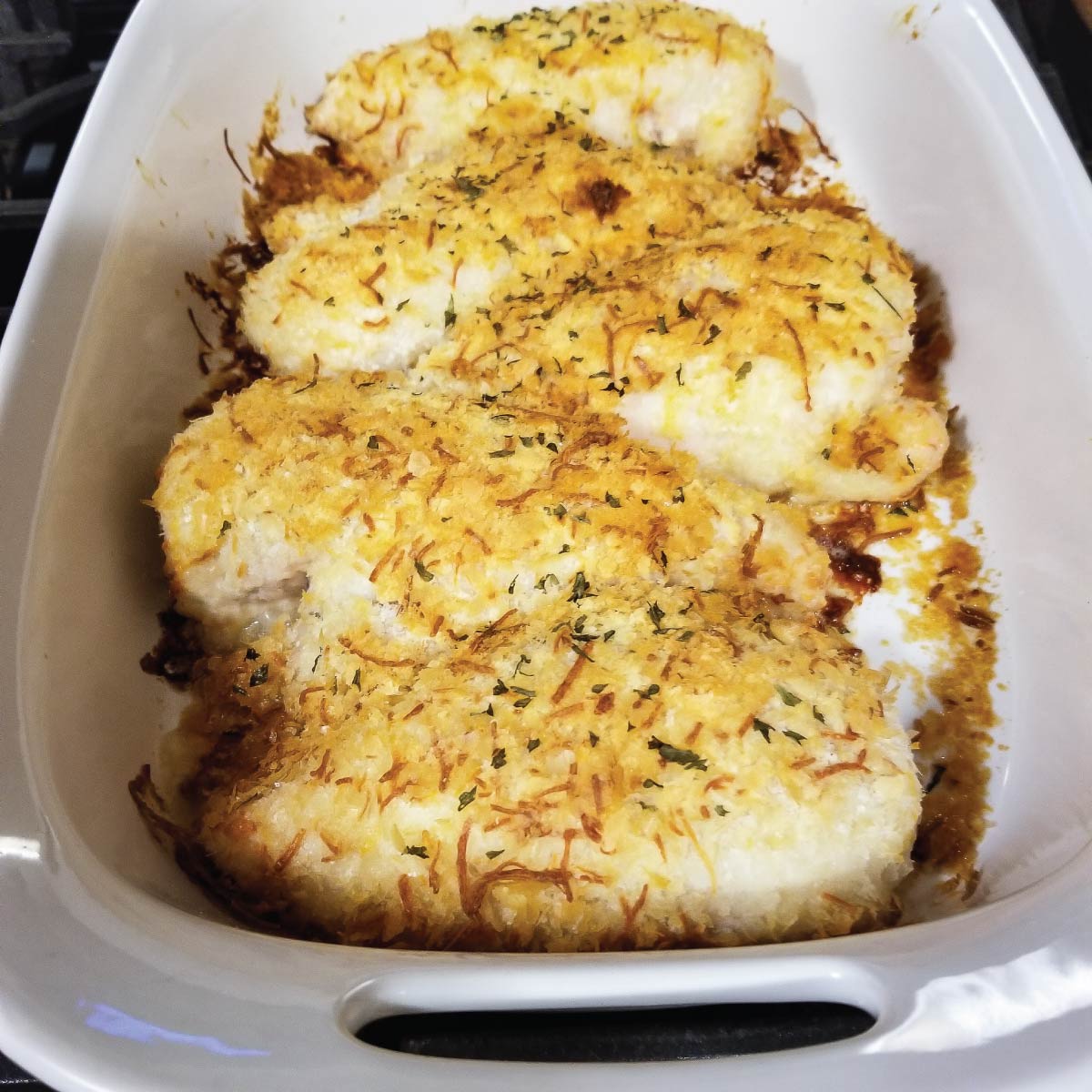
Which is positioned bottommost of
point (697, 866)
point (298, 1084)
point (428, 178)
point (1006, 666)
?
point (1006, 666)

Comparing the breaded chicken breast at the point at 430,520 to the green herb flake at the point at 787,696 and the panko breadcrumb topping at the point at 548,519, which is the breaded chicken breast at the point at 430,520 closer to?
the panko breadcrumb topping at the point at 548,519

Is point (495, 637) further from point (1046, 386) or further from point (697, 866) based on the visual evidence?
point (1046, 386)

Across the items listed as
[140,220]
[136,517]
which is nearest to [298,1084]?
[136,517]

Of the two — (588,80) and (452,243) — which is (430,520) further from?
(588,80)

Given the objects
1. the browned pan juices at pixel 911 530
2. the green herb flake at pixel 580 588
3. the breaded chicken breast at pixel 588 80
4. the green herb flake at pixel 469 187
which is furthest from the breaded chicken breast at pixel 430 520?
the breaded chicken breast at pixel 588 80

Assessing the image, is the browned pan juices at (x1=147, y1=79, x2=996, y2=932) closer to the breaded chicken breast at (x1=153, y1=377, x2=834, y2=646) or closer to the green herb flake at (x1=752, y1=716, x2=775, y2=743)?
the breaded chicken breast at (x1=153, y1=377, x2=834, y2=646)

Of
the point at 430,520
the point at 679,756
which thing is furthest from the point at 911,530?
the point at 430,520
